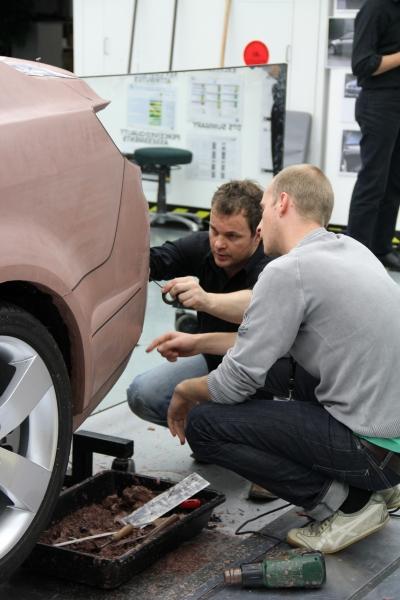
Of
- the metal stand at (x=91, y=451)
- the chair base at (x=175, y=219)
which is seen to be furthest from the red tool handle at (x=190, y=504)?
→ the chair base at (x=175, y=219)

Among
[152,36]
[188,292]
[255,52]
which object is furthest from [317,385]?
[152,36]

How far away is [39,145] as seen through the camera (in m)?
2.21

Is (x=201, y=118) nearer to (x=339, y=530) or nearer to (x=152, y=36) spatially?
(x=152, y=36)

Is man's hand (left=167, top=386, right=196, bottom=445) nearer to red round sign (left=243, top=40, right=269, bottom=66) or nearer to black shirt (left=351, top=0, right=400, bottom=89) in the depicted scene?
black shirt (left=351, top=0, right=400, bottom=89)

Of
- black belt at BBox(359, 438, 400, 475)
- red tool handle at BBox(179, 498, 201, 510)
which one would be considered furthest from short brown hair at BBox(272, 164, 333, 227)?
red tool handle at BBox(179, 498, 201, 510)

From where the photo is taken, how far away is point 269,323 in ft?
8.84

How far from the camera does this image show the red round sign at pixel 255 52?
24.8 feet

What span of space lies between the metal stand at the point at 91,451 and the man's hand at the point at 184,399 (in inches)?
7.1

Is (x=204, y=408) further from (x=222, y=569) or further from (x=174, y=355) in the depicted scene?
(x=222, y=569)

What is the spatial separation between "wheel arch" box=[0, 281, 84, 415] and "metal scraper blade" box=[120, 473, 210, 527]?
0.46m

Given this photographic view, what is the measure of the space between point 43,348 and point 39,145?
1.58 feet

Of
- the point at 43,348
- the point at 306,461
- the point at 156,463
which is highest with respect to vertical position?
the point at 43,348

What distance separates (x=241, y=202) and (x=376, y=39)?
2.64 metres

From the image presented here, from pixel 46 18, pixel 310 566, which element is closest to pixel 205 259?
pixel 310 566
